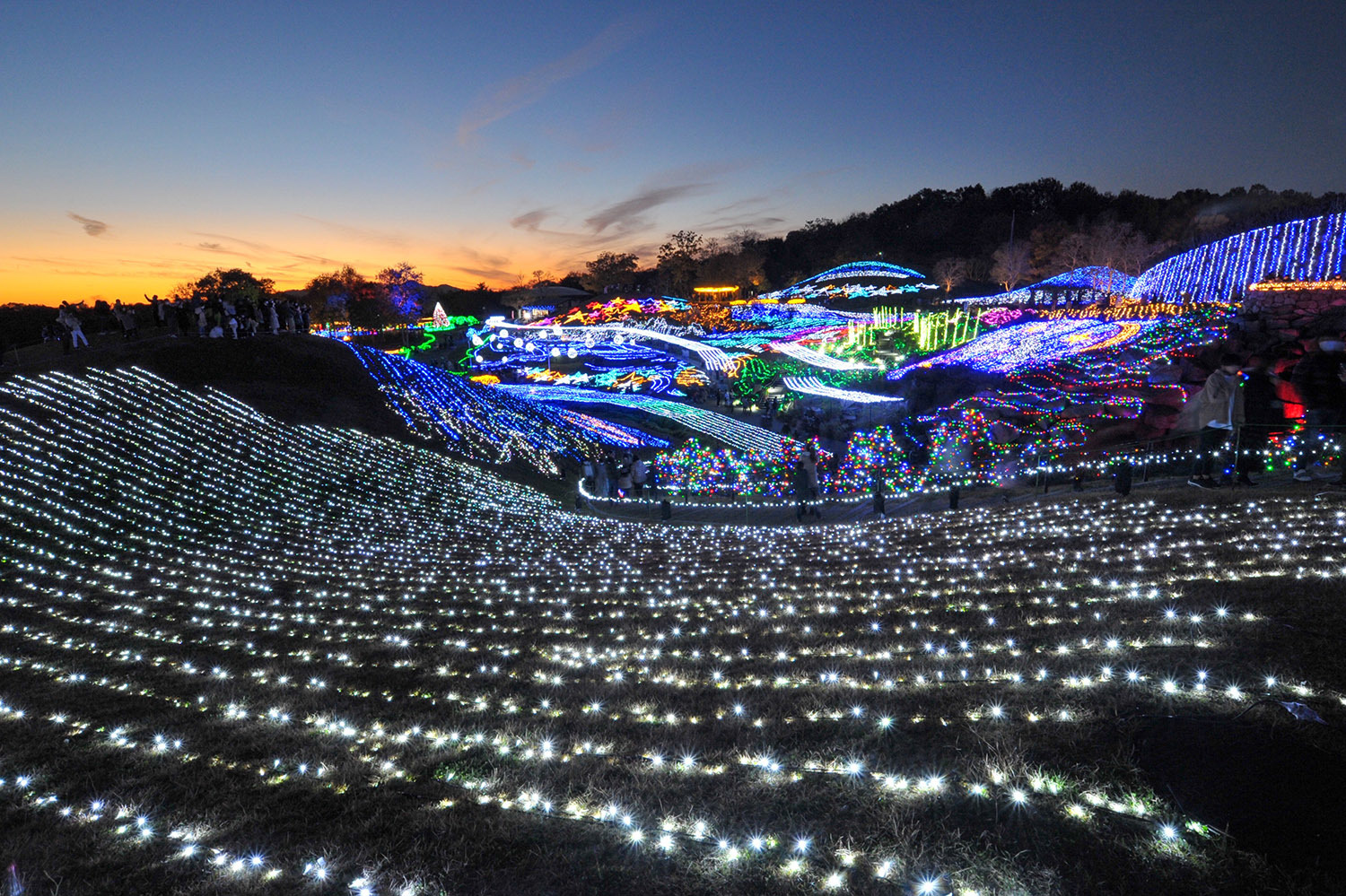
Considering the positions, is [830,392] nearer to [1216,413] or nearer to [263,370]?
[1216,413]

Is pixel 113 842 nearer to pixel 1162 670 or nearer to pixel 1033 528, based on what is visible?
pixel 1162 670

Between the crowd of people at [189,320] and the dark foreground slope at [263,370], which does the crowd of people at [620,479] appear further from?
the crowd of people at [189,320]

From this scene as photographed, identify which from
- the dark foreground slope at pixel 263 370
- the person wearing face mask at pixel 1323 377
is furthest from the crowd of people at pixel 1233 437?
the dark foreground slope at pixel 263 370

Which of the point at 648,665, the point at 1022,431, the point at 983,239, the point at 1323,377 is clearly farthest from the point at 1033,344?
the point at 983,239

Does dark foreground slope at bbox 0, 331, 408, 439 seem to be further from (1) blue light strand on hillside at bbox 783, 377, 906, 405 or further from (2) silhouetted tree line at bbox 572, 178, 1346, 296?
(2) silhouetted tree line at bbox 572, 178, 1346, 296

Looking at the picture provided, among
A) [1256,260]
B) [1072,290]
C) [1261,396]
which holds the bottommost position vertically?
[1261,396]

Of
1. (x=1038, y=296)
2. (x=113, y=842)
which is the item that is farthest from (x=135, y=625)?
(x=1038, y=296)
